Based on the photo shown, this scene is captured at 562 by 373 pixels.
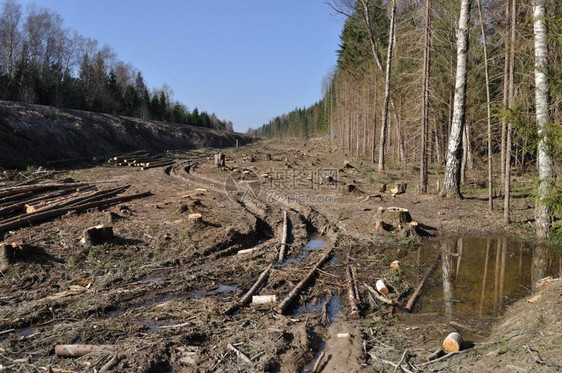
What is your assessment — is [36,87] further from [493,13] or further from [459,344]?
[459,344]

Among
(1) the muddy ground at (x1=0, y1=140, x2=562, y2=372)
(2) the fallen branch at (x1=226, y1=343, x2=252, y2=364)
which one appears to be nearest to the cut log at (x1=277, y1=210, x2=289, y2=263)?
(1) the muddy ground at (x1=0, y1=140, x2=562, y2=372)

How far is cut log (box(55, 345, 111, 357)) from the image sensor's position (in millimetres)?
5098

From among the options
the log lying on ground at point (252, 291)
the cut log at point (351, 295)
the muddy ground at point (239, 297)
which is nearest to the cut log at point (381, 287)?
the muddy ground at point (239, 297)

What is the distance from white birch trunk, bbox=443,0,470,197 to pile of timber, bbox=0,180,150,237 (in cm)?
1173

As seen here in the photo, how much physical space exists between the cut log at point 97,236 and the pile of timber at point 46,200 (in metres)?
2.88

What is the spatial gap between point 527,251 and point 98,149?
111ft

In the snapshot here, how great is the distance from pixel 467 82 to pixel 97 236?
17.1m

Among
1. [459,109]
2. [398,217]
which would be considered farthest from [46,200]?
[459,109]

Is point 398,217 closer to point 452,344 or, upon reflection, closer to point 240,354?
point 452,344

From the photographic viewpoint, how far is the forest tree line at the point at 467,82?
9.26 meters

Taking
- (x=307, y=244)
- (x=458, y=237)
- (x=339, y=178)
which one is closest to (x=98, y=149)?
(x=339, y=178)

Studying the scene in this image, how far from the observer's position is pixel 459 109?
46.8 ft

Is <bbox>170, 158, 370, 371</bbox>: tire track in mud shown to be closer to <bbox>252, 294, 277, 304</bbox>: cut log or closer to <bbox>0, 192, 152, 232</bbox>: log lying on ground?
<bbox>252, 294, 277, 304</bbox>: cut log

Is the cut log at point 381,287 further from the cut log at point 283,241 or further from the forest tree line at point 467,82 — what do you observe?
the forest tree line at point 467,82
